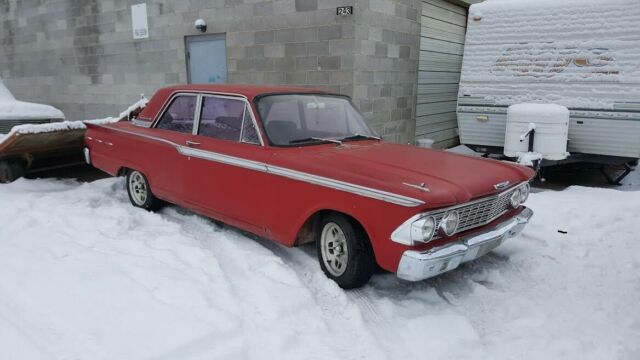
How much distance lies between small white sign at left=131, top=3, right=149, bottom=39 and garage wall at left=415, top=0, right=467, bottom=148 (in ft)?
19.1

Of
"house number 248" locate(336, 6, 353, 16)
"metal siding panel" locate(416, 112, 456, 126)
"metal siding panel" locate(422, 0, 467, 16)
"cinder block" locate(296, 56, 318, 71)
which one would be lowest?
"metal siding panel" locate(416, 112, 456, 126)

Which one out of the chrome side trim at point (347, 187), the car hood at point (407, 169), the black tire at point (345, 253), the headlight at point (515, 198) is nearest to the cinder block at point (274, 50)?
the car hood at point (407, 169)

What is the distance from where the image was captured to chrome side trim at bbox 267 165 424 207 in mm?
3200

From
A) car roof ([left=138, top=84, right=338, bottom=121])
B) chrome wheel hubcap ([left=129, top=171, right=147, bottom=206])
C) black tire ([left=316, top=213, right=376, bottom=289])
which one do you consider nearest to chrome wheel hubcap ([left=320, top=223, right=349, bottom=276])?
black tire ([left=316, top=213, right=376, bottom=289])

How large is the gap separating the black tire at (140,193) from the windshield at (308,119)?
6.48 feet

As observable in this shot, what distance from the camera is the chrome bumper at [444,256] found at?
3215mm

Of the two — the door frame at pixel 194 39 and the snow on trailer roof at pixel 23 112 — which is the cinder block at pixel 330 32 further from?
the snow on trailer roof at pixel 23 112

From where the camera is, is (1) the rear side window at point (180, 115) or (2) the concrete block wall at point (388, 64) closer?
(1) the rear side window at point (180, 115)

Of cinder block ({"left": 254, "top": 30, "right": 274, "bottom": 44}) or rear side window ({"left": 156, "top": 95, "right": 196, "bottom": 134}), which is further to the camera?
cinder block ({"left": 254, "top": 30, "right": 274, "bottom": 44})

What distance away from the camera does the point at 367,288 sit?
3.82 m

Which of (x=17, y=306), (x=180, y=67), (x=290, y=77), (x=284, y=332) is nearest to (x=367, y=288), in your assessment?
(x=284, y=332)

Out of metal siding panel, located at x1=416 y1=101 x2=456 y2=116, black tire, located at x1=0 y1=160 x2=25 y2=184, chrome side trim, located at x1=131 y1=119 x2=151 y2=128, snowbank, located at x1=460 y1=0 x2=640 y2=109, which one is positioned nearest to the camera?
chrome side trim, located at x1=131 y1=119 x2=151 y2=128

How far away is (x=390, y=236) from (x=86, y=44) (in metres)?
11.1

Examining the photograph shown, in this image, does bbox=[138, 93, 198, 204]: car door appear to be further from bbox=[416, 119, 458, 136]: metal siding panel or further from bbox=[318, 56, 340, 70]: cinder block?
bbox=[416, 119, 458, 136]: metal siding panel
